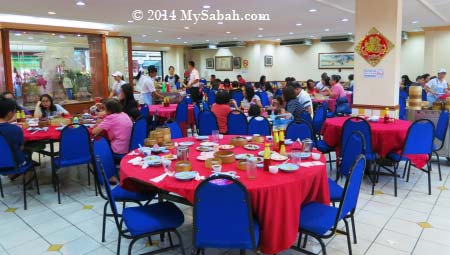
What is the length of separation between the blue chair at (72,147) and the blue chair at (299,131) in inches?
94.0

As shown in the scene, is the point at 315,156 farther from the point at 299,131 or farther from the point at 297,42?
the point at 297,42

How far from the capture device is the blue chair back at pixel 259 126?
189 inches

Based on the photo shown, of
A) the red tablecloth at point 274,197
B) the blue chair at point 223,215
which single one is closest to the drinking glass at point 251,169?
the red tablecloth at point 274,197

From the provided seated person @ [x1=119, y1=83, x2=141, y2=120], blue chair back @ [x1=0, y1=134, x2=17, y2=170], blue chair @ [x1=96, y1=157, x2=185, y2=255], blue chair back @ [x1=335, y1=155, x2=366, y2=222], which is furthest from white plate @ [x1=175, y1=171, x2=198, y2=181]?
seated person @ [x1=119, y1=83, x2=141, y2=120]

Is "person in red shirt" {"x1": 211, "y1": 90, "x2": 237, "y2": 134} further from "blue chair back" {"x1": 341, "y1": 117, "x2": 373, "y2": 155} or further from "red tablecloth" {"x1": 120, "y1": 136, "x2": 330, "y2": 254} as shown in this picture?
"red tablecloth" {"x1": 120, "y1": 136, "x2": 330, "y2": 254}

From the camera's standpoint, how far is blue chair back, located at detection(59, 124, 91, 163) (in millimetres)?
4105

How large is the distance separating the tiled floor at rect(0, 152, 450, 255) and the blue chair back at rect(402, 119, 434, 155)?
535 mm

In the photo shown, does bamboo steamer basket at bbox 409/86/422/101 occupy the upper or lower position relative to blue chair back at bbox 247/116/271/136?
upper

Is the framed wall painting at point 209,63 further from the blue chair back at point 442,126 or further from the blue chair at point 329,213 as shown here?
the blue chair at point 329,213

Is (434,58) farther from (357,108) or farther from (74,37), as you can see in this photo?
(74,37)

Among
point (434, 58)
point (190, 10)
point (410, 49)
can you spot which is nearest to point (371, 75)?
point (190, 10)

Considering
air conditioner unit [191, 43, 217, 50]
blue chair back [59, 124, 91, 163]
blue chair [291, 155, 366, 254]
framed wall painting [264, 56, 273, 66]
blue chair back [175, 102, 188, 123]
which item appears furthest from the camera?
air conditioner unit [191, 43, 217, 50]

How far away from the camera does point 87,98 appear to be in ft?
34.7

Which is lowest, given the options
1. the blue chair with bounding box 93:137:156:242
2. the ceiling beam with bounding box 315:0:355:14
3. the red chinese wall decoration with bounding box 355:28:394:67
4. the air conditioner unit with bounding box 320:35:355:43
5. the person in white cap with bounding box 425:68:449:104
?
the blue chair with bounding box 93:137:156:242
